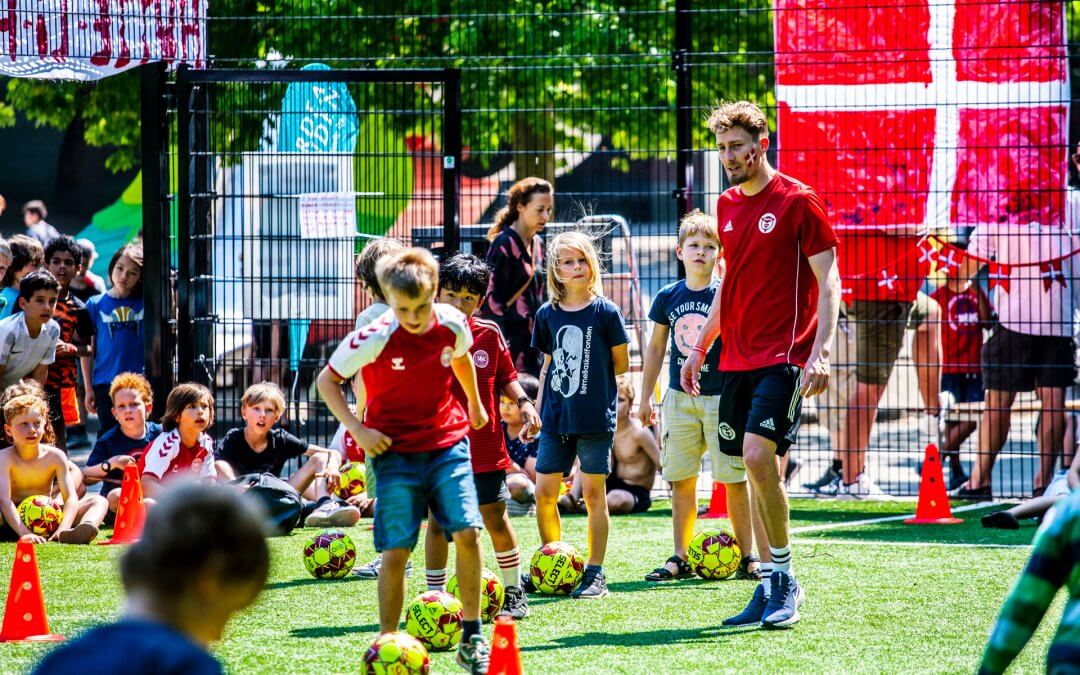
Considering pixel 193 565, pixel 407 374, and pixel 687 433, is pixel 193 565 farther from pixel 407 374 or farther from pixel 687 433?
pixel 687 433

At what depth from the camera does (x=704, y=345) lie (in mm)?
6879

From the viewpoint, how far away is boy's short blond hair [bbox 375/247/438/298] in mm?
5258

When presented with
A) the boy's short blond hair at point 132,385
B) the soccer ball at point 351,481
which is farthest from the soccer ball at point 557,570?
the boy's short blond hair at point 132,385

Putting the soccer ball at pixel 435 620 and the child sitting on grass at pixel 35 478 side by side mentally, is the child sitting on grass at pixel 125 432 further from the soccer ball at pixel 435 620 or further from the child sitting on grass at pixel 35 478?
the soccer ball at pixel 435 620

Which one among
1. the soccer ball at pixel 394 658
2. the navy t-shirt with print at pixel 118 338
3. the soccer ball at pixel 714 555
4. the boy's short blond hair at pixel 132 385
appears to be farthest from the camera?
the navy t-shirt with print at pixel 118 338

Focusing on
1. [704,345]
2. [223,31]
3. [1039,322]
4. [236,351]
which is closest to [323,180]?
[236,351]

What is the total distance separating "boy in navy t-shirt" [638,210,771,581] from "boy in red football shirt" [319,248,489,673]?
7.86ft

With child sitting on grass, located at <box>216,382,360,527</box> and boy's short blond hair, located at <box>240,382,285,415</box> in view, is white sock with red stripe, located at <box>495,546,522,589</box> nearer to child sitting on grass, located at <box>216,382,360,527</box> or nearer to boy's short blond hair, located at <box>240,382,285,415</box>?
child sitting on grass, located at <box>216,382,360,527</box>

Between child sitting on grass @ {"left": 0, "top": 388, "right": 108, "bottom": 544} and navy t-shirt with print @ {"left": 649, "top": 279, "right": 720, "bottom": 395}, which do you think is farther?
child sitting on grass @ {"left": 0, "top": 388, "right": 108, "bottom": 544}

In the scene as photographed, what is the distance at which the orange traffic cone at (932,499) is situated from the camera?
A: 30.9 feet

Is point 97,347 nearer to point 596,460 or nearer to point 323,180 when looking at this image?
point 323,180

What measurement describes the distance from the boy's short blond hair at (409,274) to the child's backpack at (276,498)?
4000mm

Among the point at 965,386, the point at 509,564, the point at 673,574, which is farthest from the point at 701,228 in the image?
the point at 965,386

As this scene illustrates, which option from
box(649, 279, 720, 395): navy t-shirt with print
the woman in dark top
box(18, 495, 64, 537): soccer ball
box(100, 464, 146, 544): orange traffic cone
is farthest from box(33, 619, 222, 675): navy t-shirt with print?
the woman in dark top
